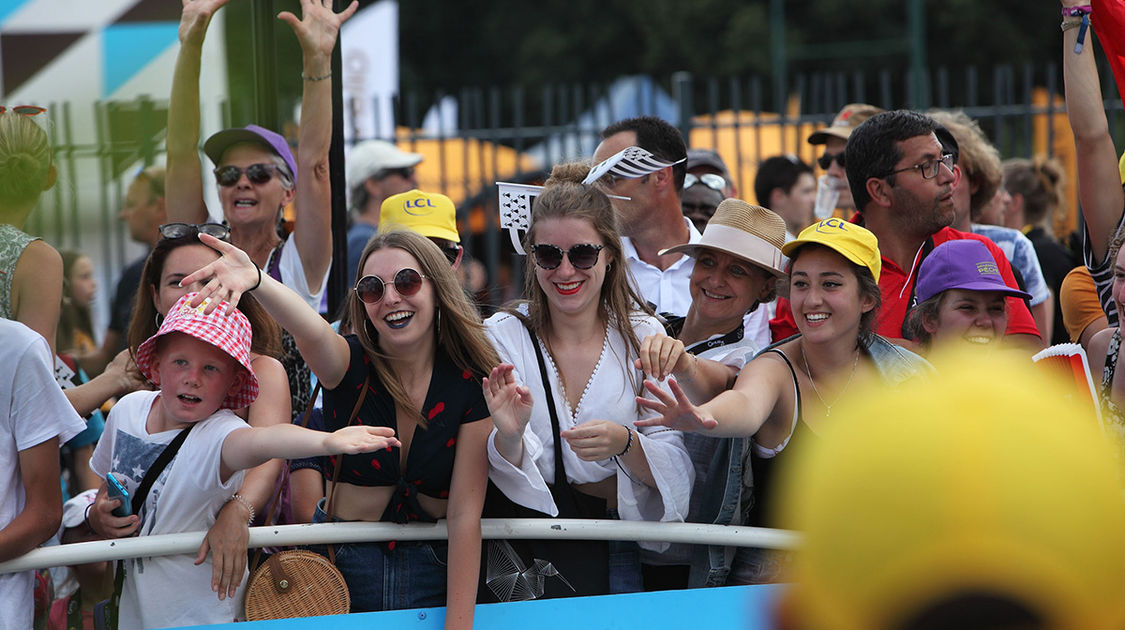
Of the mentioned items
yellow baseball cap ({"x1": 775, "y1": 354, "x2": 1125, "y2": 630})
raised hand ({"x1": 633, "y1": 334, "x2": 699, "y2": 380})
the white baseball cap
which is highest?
the white baseball cap

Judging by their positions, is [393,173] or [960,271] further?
[393,173]

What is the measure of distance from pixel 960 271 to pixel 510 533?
165cm

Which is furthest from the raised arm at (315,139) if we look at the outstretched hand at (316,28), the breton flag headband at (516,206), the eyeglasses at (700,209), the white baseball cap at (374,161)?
the white baseball cap at (374,161)

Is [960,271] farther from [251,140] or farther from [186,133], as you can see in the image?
[186,133]

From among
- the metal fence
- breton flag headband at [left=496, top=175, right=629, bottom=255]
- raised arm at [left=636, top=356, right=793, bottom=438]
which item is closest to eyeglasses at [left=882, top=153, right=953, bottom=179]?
breton flag headband at [left=496, top=175, right=629, bottom=255]

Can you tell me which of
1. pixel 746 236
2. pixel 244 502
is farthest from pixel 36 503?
pixel 746 236

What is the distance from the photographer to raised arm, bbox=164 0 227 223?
4051 millimetres

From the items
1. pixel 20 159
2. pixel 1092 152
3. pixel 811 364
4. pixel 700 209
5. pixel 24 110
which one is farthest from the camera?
pixel 700 209

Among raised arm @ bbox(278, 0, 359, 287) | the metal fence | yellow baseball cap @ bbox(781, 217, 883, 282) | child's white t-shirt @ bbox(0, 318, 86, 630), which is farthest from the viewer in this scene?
the metal fence

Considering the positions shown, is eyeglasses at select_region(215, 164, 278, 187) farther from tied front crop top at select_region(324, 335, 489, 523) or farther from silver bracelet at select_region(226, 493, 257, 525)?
silver bracelet at select_region(226, 493, 257, 525)

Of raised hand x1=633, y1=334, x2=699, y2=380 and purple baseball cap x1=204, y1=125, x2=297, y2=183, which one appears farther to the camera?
purple baseball cap x1=204, y1=125, x2=297, y2=183

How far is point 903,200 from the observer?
4.06 meters

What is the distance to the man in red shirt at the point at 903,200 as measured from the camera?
4016 mm

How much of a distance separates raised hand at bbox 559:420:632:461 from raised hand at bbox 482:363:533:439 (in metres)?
0.13
